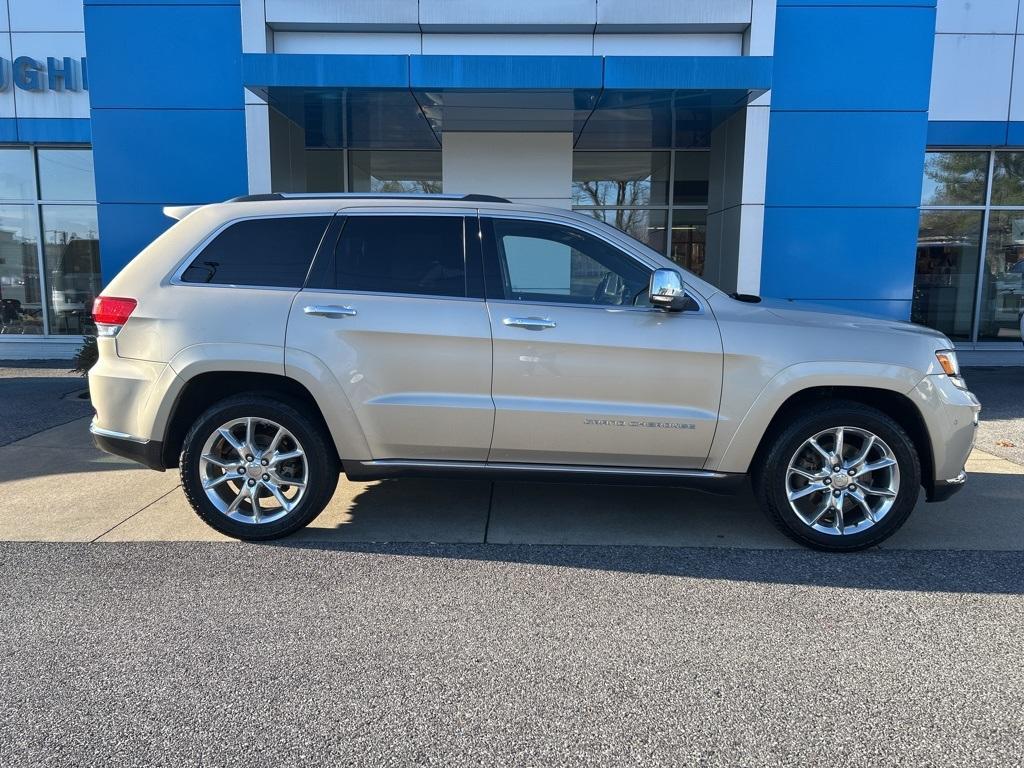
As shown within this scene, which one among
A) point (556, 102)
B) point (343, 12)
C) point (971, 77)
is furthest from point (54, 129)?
point (971, 77)

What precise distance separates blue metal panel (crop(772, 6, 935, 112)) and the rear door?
689cm

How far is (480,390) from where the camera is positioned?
14.1 feet

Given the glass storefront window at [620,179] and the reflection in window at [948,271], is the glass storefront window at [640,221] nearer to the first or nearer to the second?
the glass storefront window at [620,179]

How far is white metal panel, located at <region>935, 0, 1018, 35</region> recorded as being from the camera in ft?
37.2

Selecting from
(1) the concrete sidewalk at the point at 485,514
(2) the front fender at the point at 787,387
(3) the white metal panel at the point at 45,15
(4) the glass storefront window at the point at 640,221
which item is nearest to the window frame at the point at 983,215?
(4) the glass storefront window at the point at 640,221

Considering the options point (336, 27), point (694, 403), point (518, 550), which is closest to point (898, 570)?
point (694, 403)

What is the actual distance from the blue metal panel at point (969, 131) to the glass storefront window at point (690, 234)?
3.70m

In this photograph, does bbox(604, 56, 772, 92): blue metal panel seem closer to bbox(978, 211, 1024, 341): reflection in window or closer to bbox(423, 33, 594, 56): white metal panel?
bbox(423, 33, 594, 56): white metal panel

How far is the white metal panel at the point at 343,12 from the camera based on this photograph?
9180 millimetres

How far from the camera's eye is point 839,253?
961 cm

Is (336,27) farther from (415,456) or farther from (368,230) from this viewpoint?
(415,456)

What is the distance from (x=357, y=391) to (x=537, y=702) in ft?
6.96

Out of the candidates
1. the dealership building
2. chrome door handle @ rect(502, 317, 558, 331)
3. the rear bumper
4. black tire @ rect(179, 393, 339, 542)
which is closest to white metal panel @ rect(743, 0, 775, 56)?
the dealership building

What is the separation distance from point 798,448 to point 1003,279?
11171mm
